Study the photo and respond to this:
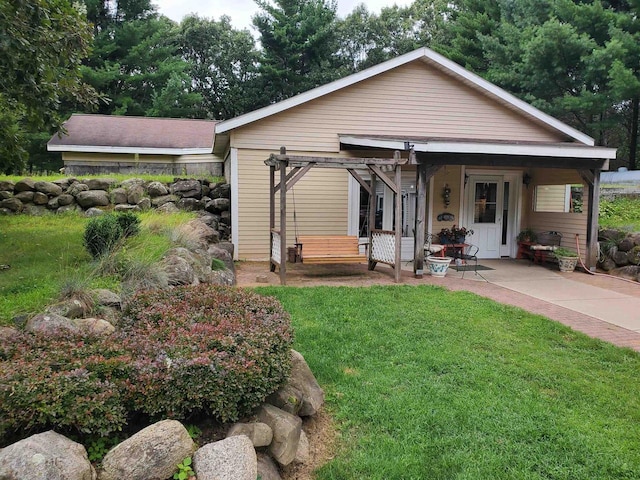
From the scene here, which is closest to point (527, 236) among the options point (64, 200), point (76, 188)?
point (76, 188)

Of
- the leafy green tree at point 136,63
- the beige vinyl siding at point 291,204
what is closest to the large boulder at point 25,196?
the beige vinyl siding at point 291,204

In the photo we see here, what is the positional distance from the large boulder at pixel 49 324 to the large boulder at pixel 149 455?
3.79 ft

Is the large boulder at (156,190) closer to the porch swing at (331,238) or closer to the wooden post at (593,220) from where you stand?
the porch swing at (331,238)

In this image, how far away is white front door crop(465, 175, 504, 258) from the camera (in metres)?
11.0

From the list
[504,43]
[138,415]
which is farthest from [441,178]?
[504,43]

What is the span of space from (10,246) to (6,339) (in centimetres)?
457

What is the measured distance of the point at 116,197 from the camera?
399 inches

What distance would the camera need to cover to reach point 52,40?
16.8 feet

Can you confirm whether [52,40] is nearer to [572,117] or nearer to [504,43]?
[504,43]

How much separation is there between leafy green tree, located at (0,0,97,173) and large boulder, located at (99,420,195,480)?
14.0ft

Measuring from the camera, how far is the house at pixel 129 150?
1459 cm

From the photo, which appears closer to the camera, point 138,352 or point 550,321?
point 138,352

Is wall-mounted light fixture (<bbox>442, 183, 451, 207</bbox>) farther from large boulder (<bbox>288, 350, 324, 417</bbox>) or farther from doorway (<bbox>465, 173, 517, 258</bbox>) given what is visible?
large boulder (<bbox>288, 350, 324, 417</bbox>)

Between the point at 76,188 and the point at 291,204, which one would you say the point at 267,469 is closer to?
the point at 291,204
